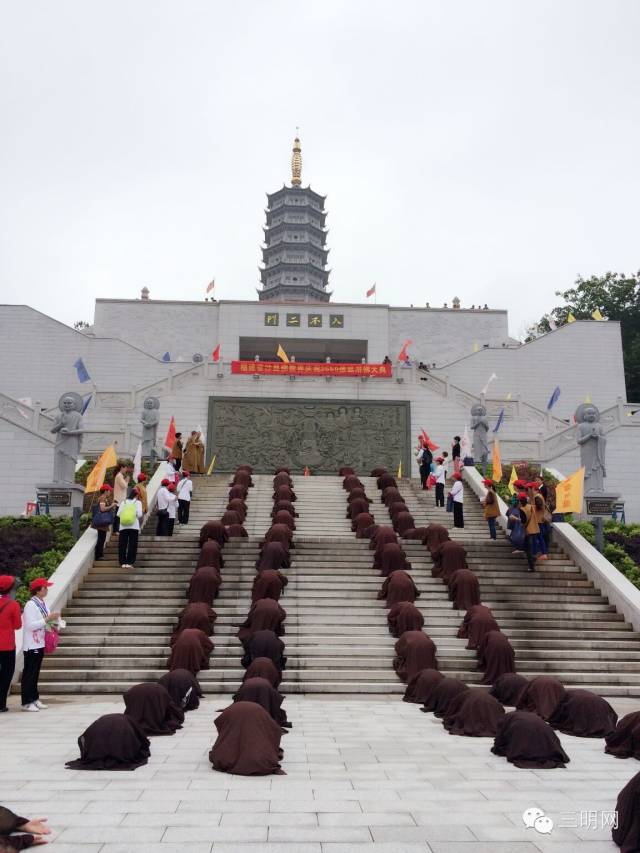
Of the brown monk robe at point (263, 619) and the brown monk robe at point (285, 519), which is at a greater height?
the brown monk robe at point (285, 519)

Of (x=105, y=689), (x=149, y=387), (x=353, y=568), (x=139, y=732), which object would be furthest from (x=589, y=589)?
(x=149, y=387)

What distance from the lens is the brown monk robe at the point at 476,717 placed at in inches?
283

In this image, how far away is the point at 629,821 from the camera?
4039 millimetres

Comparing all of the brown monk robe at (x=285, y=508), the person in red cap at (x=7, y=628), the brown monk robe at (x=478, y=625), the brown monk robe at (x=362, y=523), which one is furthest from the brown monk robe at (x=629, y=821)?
the brown monk robe at (x=285, y=508)

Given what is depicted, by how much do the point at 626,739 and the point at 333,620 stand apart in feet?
18.2

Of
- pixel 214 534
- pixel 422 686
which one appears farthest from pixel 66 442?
pixel 422 686

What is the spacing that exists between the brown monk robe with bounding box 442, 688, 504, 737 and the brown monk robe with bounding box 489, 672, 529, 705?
2.95 ft

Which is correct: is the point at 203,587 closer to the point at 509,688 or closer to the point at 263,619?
the point at 263,619

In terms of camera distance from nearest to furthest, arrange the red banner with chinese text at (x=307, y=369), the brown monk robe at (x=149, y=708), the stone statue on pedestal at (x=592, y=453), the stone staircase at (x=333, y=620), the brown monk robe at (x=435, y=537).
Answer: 1. the brown monk robe at (x=149, y=708)
2. the stone staircase at (x=333, y=620)
3. the brown monk robe at (x=435, y=537)
4. the stone statue on pedestal at (x=592, y=453)
5. the red banner with chinese text at (x=307, y=369)

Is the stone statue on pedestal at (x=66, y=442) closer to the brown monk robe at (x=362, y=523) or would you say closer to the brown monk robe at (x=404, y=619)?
the brown monk robe at (x=362, y=523)

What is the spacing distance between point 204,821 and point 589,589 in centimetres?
989

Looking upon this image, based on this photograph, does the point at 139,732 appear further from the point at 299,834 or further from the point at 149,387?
the point at 149,387

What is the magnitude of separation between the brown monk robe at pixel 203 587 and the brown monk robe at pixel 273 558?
3.85ft

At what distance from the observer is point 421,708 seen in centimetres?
859
